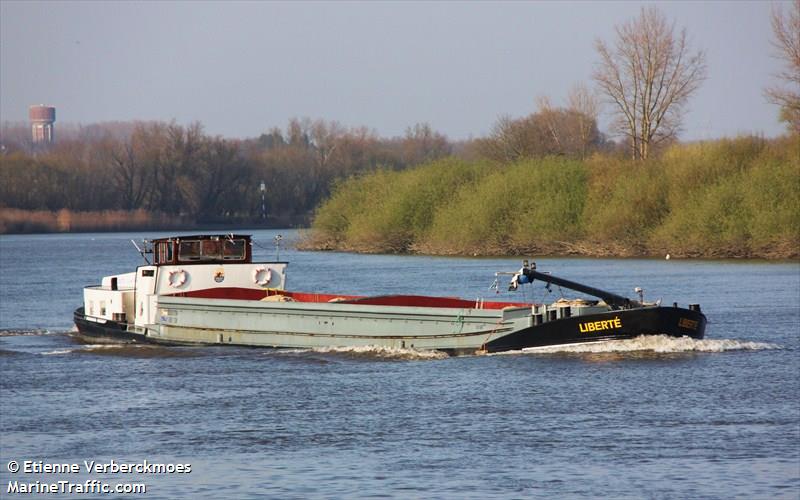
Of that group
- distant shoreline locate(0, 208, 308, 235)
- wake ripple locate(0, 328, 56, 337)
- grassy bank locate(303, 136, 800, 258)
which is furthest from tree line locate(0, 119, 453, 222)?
wake ripple locate(0, 328, 56, 337)

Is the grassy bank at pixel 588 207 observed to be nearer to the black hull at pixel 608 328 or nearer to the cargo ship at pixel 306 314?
the cargo ship at pixel 306 314

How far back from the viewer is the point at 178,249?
1544 inches

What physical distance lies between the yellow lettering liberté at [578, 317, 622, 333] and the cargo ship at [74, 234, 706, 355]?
0.9 inches

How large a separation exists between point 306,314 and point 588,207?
170 ft

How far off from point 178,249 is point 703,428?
64.8 feet

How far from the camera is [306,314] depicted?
35.4 m

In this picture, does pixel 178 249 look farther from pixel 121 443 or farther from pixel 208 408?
pixel 121 443

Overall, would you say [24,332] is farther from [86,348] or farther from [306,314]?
[306,314]

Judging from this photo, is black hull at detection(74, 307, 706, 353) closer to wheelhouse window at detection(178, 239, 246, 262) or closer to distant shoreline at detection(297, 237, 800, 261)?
wheelhouse window at detection(178, 239, 246, 262)

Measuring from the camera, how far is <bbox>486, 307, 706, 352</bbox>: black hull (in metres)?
31.9

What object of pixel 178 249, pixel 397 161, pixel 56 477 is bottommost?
pixel 56 477

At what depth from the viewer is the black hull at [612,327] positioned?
31.9m

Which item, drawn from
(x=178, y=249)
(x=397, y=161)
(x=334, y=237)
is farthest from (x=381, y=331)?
(x=397, y=161)

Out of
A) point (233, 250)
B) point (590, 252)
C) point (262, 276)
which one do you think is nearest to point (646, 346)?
point (262, 276)
